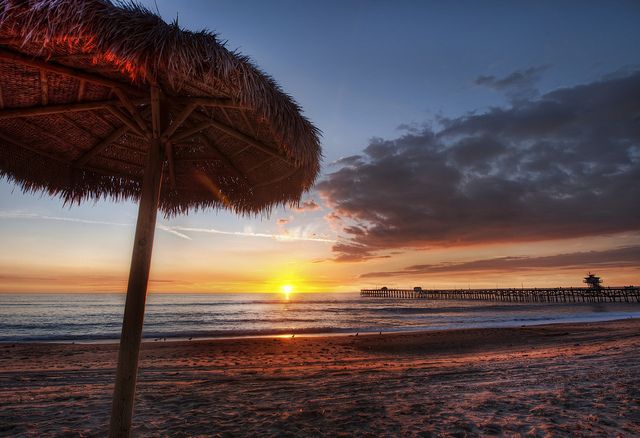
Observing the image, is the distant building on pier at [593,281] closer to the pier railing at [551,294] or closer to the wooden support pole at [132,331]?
the pier railing at [551,294]

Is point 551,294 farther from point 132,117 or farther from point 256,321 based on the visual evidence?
point 132,117

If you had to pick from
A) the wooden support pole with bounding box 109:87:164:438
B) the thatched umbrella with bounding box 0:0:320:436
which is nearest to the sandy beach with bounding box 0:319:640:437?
the wooden support pole with bounding box 109:87:164:438

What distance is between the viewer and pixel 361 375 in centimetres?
688

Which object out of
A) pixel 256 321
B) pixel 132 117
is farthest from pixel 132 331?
pixel 256 321

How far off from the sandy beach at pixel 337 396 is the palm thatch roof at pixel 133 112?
9.18 feet

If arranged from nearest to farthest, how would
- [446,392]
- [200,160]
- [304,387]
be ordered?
[200,160] < [446,392] < [304,387]

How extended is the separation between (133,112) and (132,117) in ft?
1.76

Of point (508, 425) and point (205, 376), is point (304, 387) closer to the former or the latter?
point (205, 376)

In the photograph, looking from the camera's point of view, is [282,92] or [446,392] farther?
[446,392]

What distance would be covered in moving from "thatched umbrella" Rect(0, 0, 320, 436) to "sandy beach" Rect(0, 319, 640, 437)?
200 centimetres

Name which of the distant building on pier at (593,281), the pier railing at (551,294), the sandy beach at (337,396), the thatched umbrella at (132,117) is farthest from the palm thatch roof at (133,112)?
the distant building on pier at (593,281)

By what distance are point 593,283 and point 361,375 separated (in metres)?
80.8

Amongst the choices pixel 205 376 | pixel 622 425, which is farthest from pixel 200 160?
pixel 622 425

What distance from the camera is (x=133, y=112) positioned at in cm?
302
